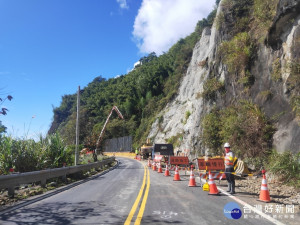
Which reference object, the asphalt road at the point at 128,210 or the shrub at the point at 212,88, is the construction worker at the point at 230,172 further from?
the shrub at the point at 212,88

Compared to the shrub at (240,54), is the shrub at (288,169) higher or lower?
lower

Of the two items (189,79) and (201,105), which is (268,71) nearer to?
(201,105)

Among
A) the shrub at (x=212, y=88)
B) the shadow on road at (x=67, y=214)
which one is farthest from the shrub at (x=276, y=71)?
the shadow on road at (x=67, y=214)

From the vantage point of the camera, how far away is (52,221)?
5660 millimetres

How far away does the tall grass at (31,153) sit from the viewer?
12.0 meters

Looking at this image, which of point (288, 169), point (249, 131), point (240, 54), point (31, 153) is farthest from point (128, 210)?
point (240, 54)

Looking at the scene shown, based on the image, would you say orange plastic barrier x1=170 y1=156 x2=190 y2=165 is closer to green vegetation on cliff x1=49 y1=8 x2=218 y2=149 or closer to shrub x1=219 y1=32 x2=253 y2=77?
shrub x1=219 y1=32 x2=253 y2=77

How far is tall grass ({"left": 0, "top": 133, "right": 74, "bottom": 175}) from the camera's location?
11959 millimetres

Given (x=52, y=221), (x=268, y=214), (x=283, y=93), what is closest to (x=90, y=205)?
(x=52, y=221)

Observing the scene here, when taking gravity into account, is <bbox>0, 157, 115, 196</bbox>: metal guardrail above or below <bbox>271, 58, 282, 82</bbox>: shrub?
below

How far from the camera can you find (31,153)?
1298 cm

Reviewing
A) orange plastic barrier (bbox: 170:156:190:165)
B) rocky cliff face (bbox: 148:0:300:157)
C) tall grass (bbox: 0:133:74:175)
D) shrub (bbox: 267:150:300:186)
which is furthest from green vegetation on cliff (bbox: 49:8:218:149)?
shrub (bbox: 267:150:300:186)

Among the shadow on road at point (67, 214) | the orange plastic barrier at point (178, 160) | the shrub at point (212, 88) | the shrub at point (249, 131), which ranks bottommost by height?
the shadow on road at point (67, 214)

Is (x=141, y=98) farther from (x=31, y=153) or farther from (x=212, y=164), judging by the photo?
(x=212, y=164)
